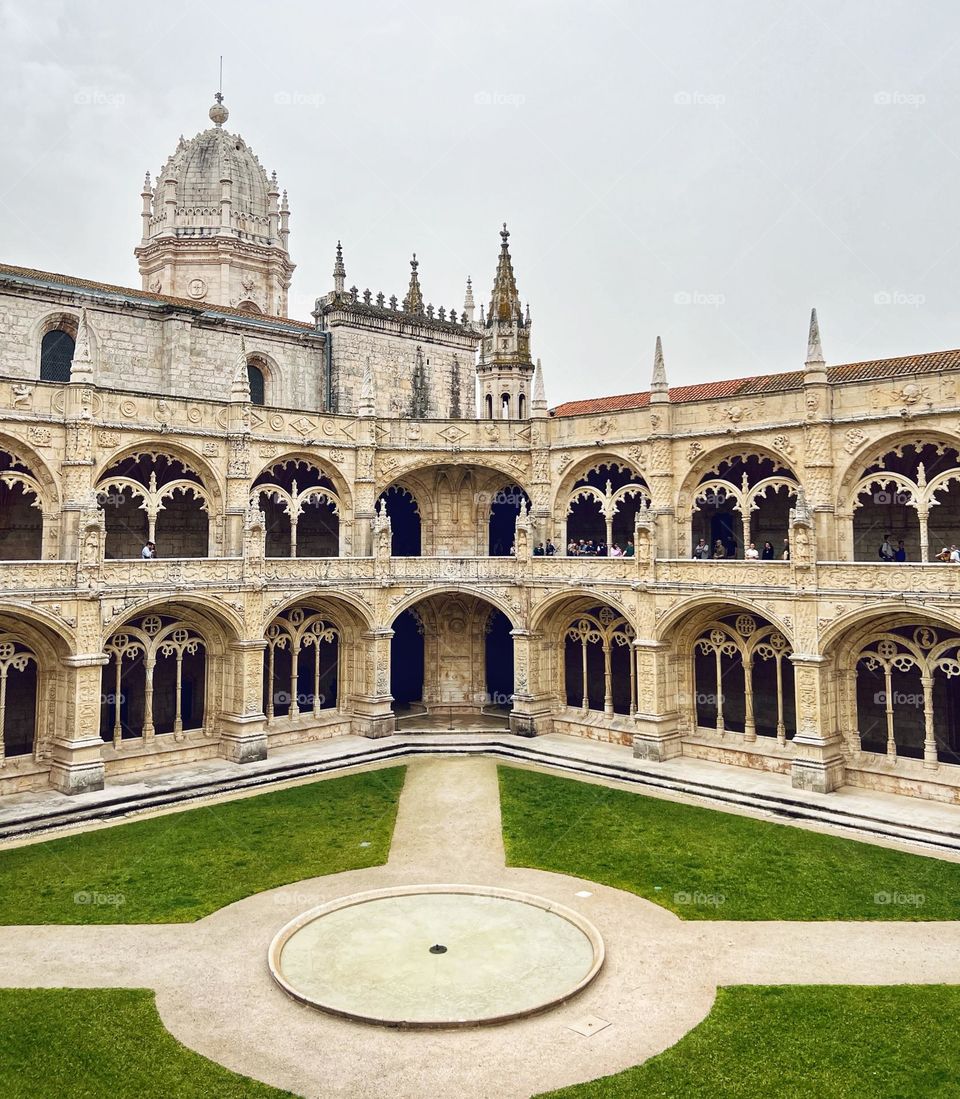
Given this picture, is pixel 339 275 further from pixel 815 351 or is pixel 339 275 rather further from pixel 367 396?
pixel 815 351

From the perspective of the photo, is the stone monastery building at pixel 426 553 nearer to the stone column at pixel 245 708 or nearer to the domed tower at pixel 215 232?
the stone column at pixel 245 708

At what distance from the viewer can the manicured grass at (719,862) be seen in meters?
15.8

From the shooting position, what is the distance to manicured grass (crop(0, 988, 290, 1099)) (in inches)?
401

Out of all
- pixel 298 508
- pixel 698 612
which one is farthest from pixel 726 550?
pixel 298 508

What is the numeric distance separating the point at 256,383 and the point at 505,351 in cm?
1184

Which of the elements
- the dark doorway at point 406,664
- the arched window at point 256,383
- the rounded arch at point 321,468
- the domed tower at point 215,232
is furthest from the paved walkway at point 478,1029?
the domed tower at point 215,232

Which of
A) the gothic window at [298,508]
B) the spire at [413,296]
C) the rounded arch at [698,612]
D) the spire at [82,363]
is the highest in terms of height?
the spire at [413,296]

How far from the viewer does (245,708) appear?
86.9 feet

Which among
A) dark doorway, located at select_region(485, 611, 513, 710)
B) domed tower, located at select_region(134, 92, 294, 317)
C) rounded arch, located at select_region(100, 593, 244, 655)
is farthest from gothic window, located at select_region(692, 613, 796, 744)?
domed tower, located at select_region(134, 92, 294, 317)

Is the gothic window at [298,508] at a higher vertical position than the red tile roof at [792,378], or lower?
lower

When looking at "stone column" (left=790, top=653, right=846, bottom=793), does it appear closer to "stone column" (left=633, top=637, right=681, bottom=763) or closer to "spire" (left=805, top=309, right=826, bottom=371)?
"stone column" (left=633, top=637, right=681, bottom=763)

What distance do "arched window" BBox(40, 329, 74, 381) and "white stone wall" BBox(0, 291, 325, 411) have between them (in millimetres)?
492

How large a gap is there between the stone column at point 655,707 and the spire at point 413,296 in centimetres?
1939

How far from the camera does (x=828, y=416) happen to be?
24359 mm
